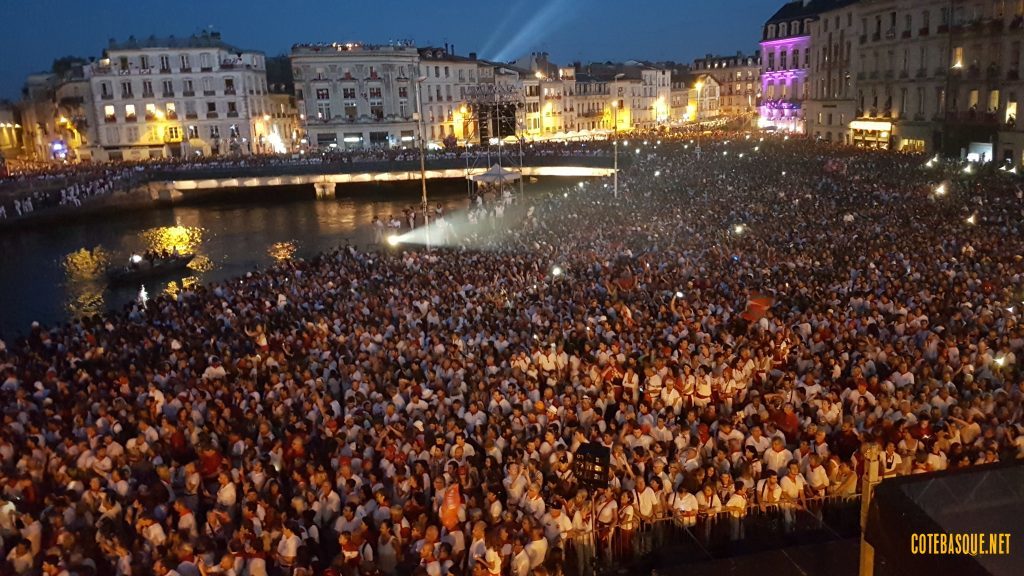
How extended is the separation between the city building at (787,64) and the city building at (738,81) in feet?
181

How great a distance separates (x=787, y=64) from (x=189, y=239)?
54698 mm

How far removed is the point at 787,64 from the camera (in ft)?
236

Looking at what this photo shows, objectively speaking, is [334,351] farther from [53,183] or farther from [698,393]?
[53,183]

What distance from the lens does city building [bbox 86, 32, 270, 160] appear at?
7194 centimetres

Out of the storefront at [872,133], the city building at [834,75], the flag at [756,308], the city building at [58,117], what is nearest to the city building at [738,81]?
the city building at [834,75]

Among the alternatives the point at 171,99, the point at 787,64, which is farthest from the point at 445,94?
the point at 787,64

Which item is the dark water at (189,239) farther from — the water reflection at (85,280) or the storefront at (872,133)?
the storefront at (872,133)

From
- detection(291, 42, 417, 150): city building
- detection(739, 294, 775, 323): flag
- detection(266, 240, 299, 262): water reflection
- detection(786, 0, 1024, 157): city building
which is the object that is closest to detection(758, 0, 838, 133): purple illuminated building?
detection(786, 0, 1024, 157): city building

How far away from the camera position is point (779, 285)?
18.0 metres

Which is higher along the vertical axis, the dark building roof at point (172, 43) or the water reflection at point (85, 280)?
the dark building roof at point (172, 43)

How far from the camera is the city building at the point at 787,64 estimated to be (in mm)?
68875

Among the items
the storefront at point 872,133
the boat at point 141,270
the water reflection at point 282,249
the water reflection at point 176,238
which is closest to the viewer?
the boat at point 141,270

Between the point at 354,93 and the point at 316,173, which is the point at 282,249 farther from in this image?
the point at 354,93

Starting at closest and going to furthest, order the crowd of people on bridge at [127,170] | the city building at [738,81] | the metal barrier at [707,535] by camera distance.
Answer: the metal barrier at [707,535] → the crowd of people on bridge at [127,170] → the city building at [738,81]
